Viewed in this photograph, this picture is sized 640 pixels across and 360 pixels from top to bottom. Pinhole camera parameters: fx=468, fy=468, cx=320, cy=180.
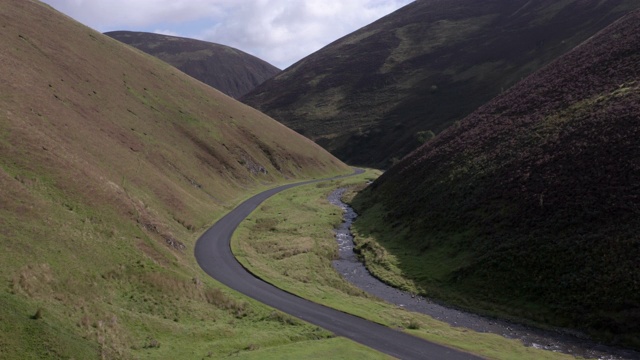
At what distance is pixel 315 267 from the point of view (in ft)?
163

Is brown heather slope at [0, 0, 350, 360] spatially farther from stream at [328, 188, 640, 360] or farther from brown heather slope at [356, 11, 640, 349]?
brown heather slope at [356, 11, 640, 349]

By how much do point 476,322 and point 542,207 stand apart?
16.6m

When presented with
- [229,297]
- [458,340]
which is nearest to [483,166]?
[458,340]

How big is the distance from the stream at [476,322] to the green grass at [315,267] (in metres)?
1.20

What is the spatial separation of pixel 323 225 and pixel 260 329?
3896cm

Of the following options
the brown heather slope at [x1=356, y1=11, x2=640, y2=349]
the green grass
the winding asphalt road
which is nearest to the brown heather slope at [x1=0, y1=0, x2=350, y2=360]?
the winding asphalt road

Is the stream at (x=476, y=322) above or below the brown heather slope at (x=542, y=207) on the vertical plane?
below

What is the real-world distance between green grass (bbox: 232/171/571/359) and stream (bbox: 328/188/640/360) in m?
1.20

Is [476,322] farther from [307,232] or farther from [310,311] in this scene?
[307,232]

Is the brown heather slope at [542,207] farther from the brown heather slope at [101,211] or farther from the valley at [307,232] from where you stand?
the brown heather slope at [101,211]

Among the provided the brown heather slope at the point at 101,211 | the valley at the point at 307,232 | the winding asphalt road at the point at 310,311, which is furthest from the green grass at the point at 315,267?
the brown heather slope at the point at 101,211

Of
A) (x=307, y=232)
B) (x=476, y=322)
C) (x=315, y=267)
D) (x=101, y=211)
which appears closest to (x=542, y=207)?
(x=476, y=322)

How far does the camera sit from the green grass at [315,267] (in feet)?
105

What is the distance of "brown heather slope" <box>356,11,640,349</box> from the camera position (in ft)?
120
